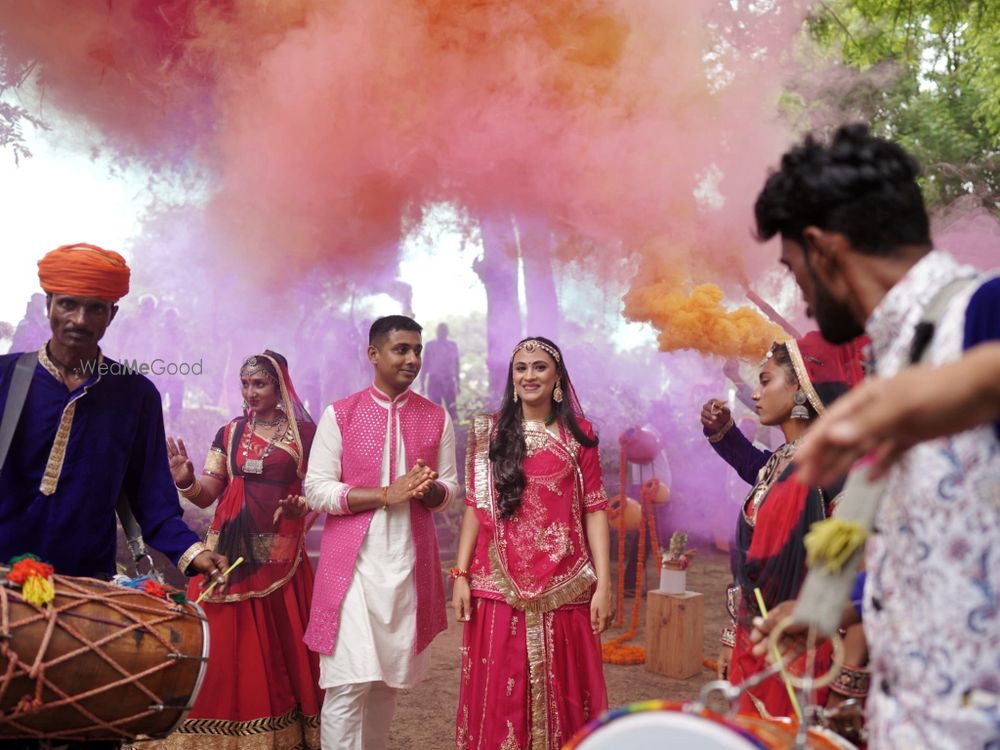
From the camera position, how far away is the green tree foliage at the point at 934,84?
10.3 metres

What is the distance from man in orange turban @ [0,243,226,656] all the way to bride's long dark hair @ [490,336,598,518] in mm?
1421

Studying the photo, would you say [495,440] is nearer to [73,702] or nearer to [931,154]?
[73,702]

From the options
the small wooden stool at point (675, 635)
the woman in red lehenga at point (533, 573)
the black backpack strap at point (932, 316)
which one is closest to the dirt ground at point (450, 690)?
the small wooden stool at point (675, 635)

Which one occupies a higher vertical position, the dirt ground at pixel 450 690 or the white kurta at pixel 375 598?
the white kurta at pixel 375 598

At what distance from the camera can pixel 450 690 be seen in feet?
20.0

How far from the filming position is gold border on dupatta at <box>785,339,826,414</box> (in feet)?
12.5

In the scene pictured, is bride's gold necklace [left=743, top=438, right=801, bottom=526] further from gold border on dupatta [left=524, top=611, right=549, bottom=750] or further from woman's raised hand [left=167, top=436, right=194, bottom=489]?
woman's raised hand [left=167, top=436, right=194, bottom=489]

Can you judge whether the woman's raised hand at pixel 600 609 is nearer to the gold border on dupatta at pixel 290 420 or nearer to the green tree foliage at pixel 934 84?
the gold border on dupatta at pixel 290 420

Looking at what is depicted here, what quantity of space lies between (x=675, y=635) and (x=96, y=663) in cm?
514

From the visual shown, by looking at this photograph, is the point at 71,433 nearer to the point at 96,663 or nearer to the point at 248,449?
the point at 96,663

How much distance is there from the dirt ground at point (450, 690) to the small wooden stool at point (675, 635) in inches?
3.5

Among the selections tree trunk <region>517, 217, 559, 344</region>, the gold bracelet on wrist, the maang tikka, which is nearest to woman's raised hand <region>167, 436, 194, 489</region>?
the gold bracelet on wrist

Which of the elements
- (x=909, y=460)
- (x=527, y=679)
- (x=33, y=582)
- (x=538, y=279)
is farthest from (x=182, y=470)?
(x=538, y=279)

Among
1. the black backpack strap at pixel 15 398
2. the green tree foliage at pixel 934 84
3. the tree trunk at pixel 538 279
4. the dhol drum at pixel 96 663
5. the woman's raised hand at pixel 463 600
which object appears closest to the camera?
Result: the dhol drum at pixel 96 663
